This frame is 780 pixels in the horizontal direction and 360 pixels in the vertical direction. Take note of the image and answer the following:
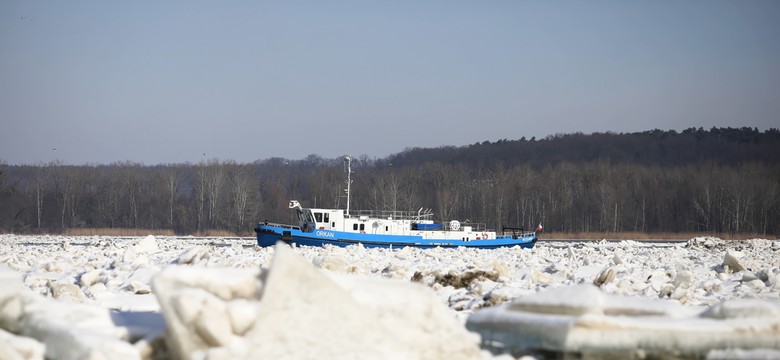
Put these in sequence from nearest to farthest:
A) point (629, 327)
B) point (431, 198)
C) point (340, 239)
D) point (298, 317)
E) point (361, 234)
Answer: point (298, 317), point (629, 327), point (340, 239), point (361, 234), point (431, 198)

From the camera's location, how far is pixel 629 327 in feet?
17.1

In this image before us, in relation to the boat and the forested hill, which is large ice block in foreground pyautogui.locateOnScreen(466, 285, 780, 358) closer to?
the boat

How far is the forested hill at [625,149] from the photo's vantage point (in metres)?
119

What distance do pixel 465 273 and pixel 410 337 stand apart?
540 centimetres

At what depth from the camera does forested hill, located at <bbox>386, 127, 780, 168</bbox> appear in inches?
4670

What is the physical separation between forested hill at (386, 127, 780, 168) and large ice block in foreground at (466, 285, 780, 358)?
110093mm

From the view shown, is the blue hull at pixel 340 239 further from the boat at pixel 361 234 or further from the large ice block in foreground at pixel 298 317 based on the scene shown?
the large ice block in foreground at pixel 298 317

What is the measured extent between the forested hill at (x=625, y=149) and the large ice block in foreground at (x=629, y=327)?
361ft

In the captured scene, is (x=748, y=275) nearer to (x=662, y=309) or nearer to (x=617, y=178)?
(x=662, y=309)

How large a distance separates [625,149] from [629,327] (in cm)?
12831

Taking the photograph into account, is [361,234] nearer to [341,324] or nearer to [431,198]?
[341,324]

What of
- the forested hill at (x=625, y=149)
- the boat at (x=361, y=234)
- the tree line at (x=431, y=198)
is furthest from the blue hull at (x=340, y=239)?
the forested hill at (x=625, y=149)

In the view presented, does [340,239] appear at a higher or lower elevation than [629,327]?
lower

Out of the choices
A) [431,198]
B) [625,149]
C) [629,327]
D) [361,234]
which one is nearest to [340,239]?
[361,234]
